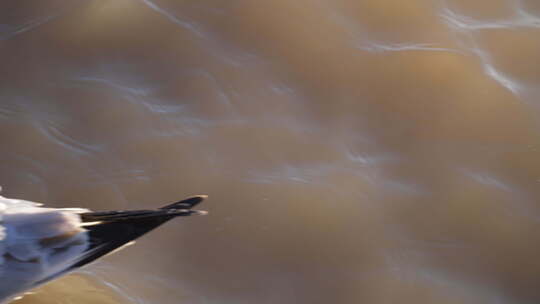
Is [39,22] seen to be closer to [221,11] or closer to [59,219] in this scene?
[221,11]

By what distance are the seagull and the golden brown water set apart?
0.45 meters

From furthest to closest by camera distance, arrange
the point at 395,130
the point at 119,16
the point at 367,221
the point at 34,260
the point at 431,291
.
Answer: the point at 119,16 → the point at 395,130 → the point at 367,221 → the point at 431,291 → the point at 34,260

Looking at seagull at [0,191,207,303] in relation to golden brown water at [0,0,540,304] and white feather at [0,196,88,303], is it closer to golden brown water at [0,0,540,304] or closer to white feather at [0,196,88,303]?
white feather at [0,196,88,303]

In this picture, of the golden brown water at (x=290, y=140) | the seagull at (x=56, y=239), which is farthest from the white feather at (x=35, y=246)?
the golden brown water at (x=290, y=140)

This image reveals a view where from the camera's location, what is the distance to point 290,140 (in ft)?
12.0

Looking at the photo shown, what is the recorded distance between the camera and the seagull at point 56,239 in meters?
2.57

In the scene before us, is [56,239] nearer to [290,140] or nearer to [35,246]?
[35,246]

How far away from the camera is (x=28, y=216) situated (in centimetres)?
263

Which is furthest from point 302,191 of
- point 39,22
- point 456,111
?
point 39,22

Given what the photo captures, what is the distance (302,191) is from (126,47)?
1.20 meters

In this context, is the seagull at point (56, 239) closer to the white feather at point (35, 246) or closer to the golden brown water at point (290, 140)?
the white feather at point (35, 246)

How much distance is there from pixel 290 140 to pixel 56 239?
54.1 inches

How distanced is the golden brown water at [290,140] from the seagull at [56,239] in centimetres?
45

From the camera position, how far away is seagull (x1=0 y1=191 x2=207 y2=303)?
2572 millimetres
